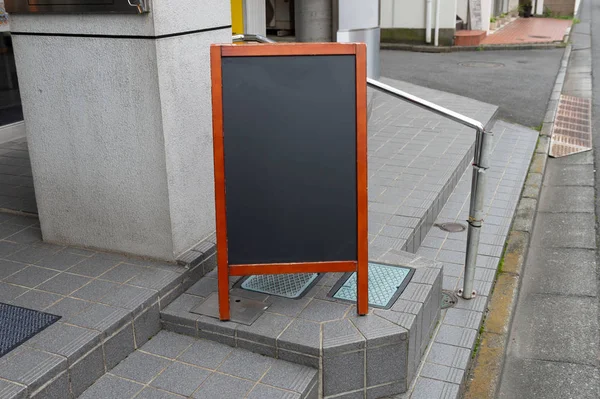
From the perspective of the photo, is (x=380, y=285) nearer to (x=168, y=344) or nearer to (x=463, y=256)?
(x=168, y=344)

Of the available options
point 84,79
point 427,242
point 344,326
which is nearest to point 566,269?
point 427,242

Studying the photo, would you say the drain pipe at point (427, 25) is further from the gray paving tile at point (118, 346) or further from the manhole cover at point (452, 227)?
the gray paving tile at point (118, 346)

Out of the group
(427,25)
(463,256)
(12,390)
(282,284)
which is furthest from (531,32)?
(12,390)

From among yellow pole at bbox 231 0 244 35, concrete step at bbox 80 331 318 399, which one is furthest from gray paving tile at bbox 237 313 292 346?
yellow pole at bbox 231 0 244 35

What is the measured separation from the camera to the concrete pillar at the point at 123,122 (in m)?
3.97

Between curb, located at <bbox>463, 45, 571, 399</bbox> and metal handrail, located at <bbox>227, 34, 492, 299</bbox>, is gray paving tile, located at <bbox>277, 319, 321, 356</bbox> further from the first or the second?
metal handrail, located at <bbox>227, 34, 492, 299</bbox>

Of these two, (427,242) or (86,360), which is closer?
(86,360)

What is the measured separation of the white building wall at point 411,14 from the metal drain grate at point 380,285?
16973mm

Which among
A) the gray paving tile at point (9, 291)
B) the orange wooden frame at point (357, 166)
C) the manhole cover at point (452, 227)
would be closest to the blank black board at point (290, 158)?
the orange wooden frame at point (357, 166)

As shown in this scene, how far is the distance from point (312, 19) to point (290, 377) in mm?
6880

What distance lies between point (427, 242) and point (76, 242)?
2.95 meters

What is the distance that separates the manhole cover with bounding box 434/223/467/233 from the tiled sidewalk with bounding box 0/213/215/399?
2520mm

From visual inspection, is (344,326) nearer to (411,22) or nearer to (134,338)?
(134,338)

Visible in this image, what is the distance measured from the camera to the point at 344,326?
3.63 metres
